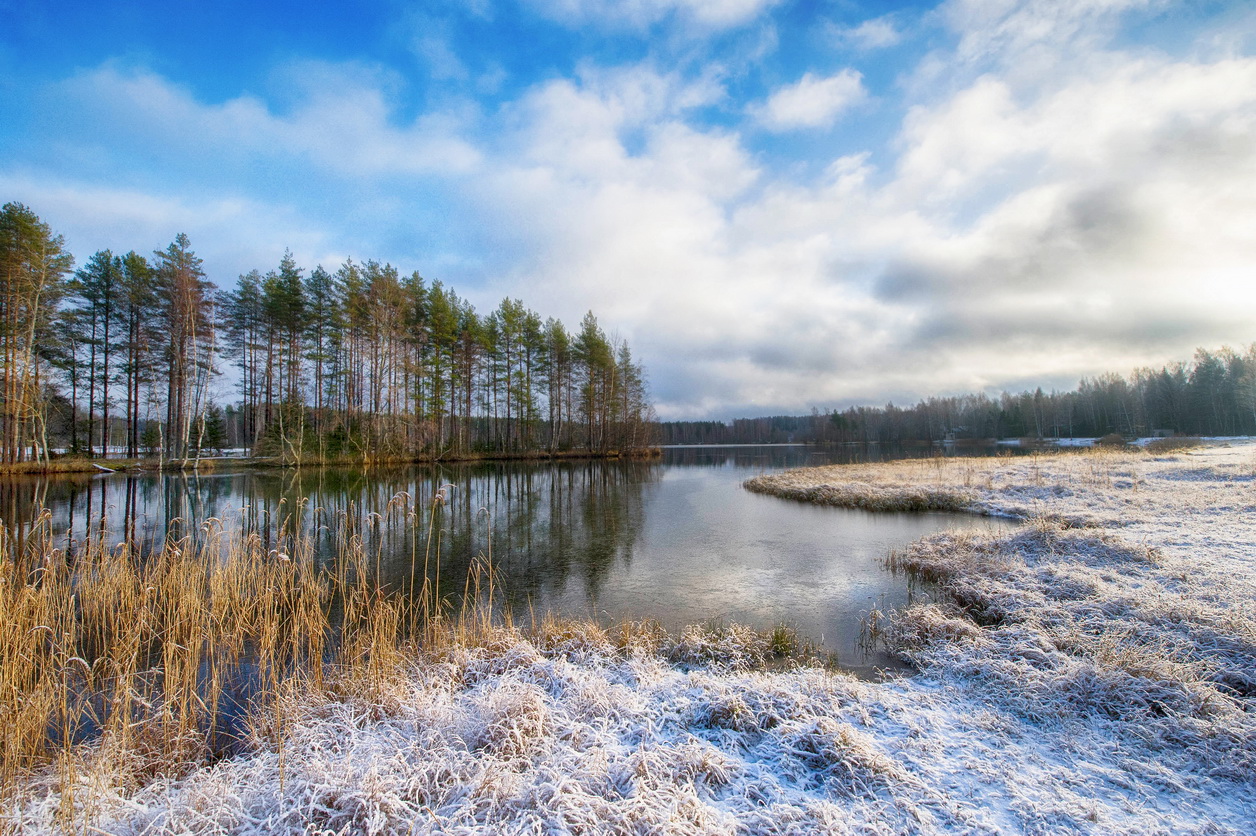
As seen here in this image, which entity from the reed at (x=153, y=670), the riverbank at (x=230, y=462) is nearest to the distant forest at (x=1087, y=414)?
the riverbank at (x=230, y=462)

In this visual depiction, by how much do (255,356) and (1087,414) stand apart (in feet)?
350

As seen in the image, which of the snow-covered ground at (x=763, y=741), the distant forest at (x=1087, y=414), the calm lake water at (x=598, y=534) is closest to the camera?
the snow-covered ground at (x=763, y=741)

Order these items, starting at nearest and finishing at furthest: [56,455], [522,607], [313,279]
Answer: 1. [522,607]
2. [56,455]
3. [313,279]

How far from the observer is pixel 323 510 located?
14.9m

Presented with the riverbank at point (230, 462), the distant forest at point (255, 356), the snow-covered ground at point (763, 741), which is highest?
the distant forest at point (255, 356)

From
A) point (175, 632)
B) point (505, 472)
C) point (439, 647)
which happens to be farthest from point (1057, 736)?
point (505, 472)

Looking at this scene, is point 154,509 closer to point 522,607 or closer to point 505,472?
point 522,607

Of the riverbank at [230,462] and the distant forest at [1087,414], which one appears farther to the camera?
the distant forest at [1087,414]

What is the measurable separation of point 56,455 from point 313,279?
16360 mm

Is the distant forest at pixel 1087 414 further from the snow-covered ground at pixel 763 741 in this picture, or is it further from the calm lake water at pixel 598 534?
the snow-covered ground at pixel 763 741

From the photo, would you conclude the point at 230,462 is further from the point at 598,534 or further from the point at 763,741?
the point at 763,741

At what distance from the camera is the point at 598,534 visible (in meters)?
12.3

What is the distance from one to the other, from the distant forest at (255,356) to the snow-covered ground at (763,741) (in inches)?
1199

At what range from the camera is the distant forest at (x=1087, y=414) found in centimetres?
5725
